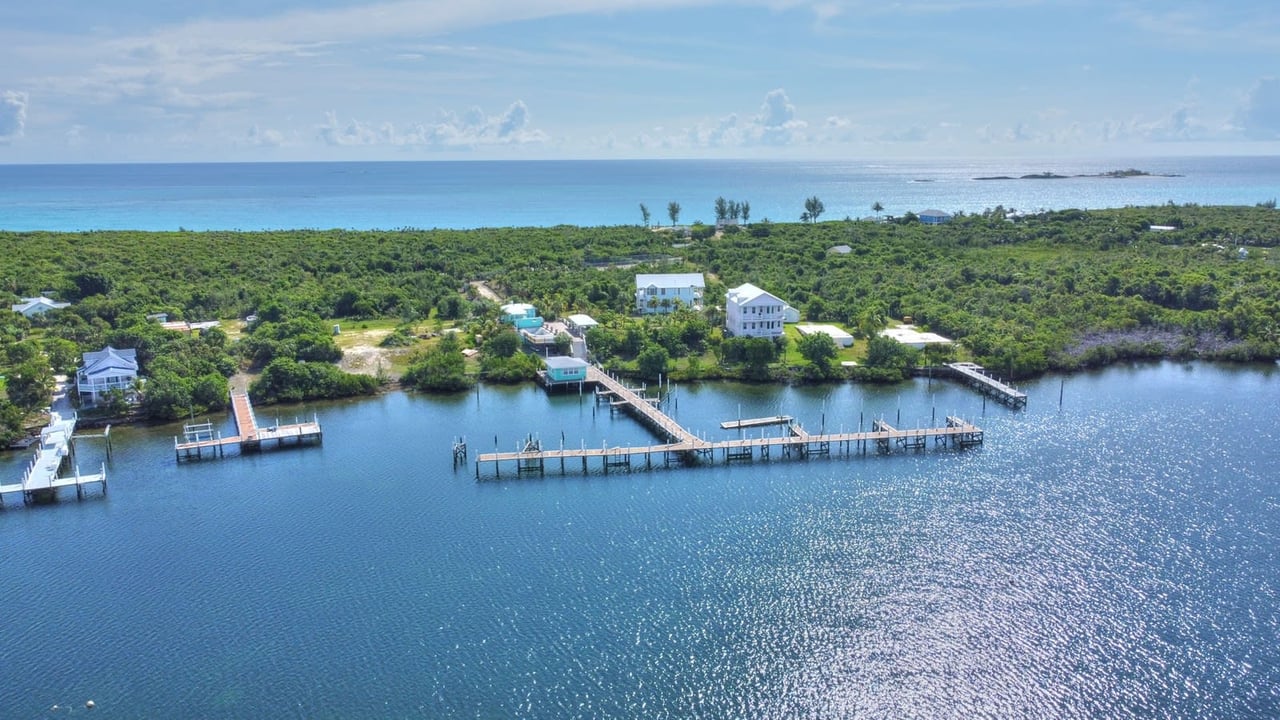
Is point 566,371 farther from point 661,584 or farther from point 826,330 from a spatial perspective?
point 661,584

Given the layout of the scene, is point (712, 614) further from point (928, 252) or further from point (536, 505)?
point (928, 252)

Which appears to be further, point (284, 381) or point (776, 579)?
point (284, 381)

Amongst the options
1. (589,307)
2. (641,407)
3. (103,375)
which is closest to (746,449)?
(641,407)

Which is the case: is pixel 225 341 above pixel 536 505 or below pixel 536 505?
above

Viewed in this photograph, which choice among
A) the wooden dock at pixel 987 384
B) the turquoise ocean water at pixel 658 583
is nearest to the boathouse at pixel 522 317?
the turquoise ocean water at pixel 658 583

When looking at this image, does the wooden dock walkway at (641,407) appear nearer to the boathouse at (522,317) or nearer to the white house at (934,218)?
the boathouse at (522,317)

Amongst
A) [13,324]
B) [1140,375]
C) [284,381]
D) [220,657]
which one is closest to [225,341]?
[284,381]
